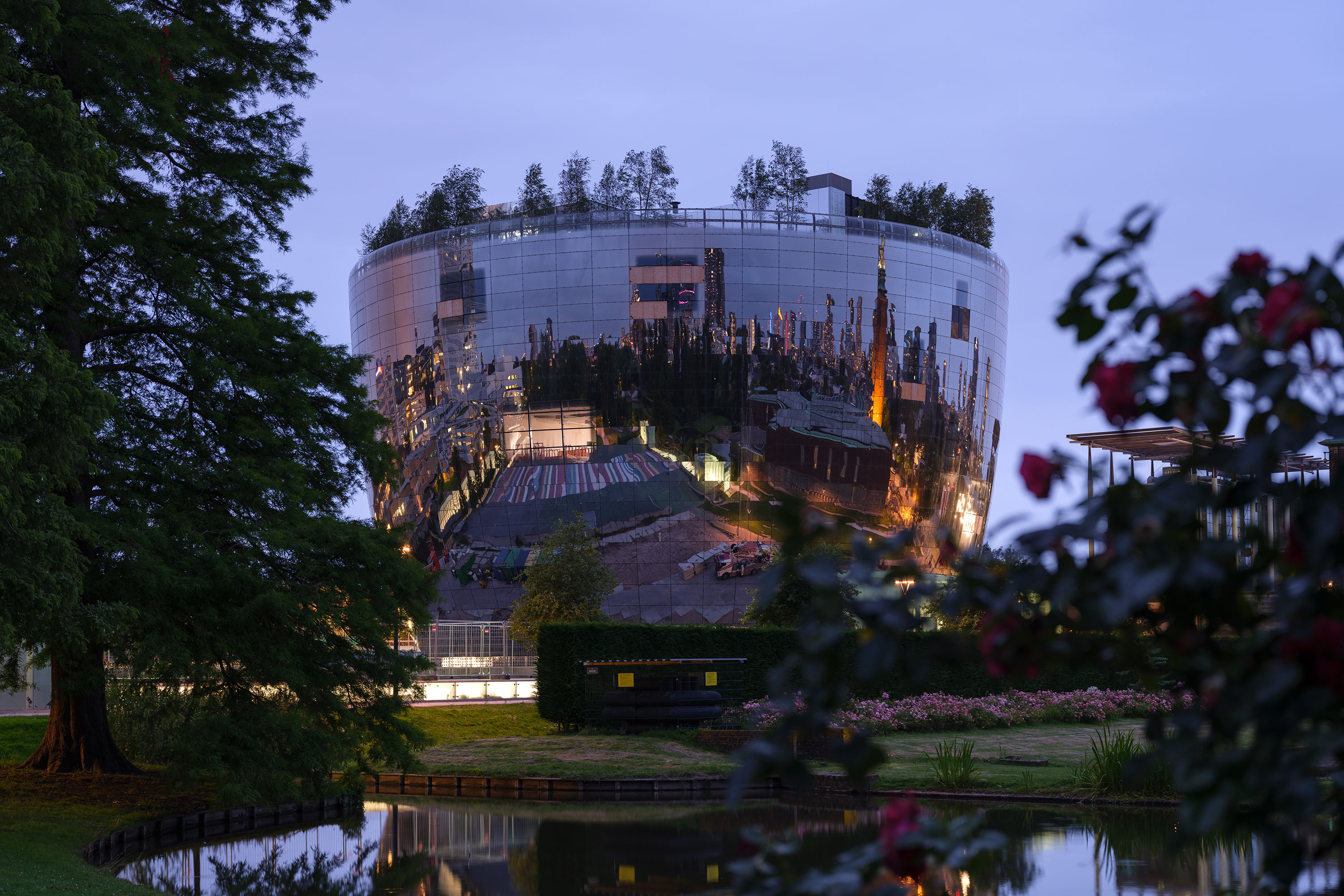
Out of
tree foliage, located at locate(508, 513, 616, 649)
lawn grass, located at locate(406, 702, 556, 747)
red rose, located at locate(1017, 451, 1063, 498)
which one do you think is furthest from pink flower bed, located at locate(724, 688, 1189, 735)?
red rose, located at locate(1017, 451, 1063, 498)

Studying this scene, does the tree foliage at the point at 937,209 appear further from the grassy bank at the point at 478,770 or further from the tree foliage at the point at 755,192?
the grassy bank at the point at 478,770

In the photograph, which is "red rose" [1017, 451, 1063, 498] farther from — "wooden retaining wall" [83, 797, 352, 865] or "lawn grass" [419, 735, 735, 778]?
"lawn grass" [419, 735, 735, 778]

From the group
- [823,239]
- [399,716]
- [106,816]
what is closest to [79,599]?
[106,816]

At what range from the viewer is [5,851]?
1268 cm

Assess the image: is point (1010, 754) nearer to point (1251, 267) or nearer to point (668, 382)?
point (1251, 267)

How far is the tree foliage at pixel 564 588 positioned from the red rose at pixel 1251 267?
3831cm

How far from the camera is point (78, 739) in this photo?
18.2 meters

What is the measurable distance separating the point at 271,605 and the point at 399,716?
13.6 ft

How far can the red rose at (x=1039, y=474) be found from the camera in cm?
260

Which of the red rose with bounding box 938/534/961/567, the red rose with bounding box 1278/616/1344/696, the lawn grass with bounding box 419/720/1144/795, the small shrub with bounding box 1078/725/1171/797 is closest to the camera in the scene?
the red rose with bounding box 1278/616/1344/696

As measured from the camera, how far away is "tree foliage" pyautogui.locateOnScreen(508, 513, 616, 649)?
4141cm

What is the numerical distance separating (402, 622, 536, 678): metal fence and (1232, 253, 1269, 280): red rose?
147 feet

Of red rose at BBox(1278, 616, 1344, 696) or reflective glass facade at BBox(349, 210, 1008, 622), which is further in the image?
reflective glass facade at BBox(349, 210, 1008, 622)

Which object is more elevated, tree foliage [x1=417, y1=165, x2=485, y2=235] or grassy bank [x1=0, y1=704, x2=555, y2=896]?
tree foliage [x1=417, y1=165, x2=485, y2=235]
